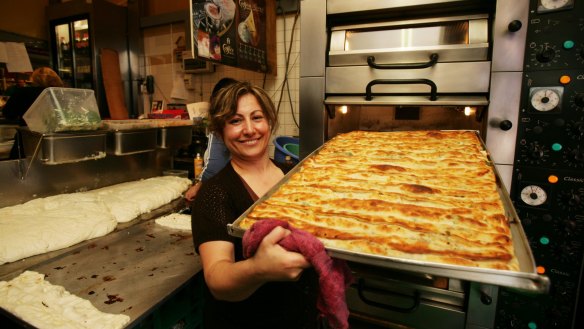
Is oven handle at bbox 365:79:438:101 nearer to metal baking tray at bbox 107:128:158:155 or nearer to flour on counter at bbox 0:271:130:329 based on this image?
Answer: flour on counter at bbox 0:271:130:329

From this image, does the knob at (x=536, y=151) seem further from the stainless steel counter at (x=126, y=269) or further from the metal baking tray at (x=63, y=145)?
→ the metal baking tray at (x=63, y=145)

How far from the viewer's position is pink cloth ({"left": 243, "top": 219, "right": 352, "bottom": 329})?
0.74 meters

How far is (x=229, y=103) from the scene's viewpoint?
133 cm

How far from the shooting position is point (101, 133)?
2.28 m

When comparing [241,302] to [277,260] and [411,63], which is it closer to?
[277,260]

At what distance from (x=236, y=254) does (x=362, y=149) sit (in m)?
0.79

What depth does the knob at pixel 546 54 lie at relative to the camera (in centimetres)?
133

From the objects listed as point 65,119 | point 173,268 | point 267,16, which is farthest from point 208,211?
point 267,16

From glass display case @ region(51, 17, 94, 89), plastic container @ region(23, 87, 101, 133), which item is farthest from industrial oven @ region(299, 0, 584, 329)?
glass display case @ region(51, 17, 94, 89)

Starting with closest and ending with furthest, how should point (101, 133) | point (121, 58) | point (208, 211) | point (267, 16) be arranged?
point (208, 211), point (101, 133), point (267, 16), point (121, 58)

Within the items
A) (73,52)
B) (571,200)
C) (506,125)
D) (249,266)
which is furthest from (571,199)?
(73,52)

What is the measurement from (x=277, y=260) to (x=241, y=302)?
2.18 feet

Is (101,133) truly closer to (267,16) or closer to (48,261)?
(48,261)

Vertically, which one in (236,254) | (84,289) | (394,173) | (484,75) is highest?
(484,75)
